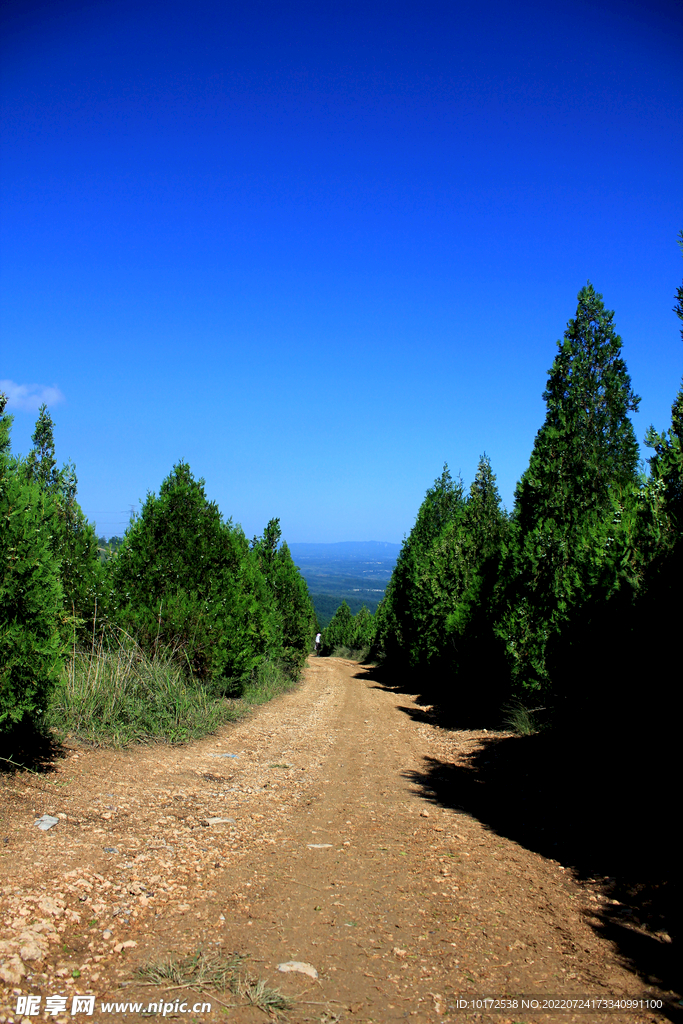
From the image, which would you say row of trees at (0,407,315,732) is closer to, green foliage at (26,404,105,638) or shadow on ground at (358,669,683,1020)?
green foliage at (26,404,105,638)

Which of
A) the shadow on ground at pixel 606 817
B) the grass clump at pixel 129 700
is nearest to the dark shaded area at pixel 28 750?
the grass clump at pixel 129 700

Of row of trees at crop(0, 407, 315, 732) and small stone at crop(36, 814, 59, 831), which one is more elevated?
row of trees at crop(0, 407, 315, 732)

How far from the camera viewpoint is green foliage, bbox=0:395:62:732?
189 inches

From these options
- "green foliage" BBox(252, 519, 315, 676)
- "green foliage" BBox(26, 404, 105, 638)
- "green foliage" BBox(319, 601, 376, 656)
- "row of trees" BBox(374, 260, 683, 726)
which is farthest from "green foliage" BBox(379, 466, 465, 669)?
"green foliage" BBox(319, 601, 376, 656)

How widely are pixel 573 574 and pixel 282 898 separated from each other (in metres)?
5.44

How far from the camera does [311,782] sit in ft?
22.4

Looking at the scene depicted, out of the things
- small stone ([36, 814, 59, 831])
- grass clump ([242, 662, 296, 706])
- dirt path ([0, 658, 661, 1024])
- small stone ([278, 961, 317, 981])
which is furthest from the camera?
grass clump ([242, 662, 296, 706])

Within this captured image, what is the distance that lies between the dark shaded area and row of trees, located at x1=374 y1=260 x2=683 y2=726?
5.51 m

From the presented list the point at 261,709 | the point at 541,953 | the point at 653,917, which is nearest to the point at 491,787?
the point at 653,917

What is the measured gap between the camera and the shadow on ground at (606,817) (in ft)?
11.9

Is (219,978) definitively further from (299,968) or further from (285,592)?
(285,592)

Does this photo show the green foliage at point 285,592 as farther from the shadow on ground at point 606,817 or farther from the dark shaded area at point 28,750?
the dark shaded area at point 28,750

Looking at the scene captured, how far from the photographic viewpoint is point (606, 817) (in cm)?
543

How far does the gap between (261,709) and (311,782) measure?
567cm
